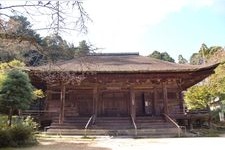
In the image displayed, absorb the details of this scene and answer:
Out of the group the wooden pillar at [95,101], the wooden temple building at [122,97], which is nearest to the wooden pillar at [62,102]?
the wooden temple building at [122,97]

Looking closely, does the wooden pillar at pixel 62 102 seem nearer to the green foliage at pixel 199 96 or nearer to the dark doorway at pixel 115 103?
the dark doorway at pixel 115 103

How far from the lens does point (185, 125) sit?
23219 mm

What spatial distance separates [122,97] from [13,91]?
348 inches

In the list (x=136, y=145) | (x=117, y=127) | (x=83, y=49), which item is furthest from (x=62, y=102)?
(x=83, y=49)

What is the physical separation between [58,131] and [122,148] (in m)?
7.90

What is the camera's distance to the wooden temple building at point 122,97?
67.8 feet

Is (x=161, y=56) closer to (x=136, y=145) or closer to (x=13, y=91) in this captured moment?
(x=13, y=91)

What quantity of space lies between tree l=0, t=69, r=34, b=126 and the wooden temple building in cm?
260

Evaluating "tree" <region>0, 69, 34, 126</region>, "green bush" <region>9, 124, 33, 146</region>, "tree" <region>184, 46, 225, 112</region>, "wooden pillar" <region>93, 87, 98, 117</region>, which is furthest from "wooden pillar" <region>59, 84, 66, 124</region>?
"tree" <region>184, 46, 225, 112</region>

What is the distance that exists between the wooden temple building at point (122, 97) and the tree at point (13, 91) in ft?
8.54

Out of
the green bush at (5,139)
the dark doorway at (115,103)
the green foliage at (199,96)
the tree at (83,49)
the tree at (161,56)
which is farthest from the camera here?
the tree at (161,56)

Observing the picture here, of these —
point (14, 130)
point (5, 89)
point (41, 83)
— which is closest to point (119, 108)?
point (41, 83)

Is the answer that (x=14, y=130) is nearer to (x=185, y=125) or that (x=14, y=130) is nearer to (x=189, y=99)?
(x=185, y=125)

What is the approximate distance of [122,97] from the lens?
77.5 feet
